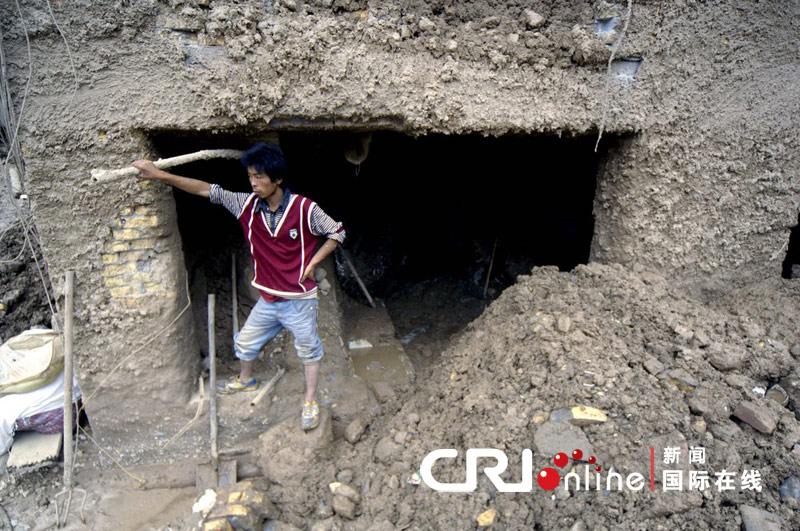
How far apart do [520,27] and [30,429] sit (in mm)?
3835

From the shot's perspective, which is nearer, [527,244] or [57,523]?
[57,523]

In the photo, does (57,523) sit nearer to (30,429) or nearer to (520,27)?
(30,429)

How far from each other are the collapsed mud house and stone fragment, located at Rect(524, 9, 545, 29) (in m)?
0.02

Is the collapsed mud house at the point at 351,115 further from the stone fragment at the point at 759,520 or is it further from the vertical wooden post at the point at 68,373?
the stone fragment at the point at 759,520

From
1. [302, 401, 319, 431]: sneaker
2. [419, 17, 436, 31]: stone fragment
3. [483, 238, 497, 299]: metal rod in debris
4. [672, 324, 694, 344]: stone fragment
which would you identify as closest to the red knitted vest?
[302, 401, 319, 431]: sneaker

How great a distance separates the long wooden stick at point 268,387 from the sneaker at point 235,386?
2.9 inches

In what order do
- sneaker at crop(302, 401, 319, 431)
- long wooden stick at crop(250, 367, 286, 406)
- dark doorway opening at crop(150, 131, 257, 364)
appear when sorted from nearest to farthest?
1. sneaker at crop(302, 401, 319, 431)
2. long wooden stick at crop(250, 367, 286, 406)
3. dark doorway opening at crop(150, 131, 257, 364)

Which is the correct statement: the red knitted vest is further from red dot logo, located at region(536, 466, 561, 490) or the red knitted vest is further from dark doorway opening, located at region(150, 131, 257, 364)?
red dot logo, located at region(536, 466, 561, 490)

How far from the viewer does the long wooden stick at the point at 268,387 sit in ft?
10.5

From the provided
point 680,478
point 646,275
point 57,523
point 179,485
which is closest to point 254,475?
point 179,485

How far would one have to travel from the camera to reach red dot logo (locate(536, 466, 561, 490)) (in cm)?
229

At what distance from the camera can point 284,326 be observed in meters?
3.04

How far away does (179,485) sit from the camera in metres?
3.00

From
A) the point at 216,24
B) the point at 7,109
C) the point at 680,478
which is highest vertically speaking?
the point at 216,24
